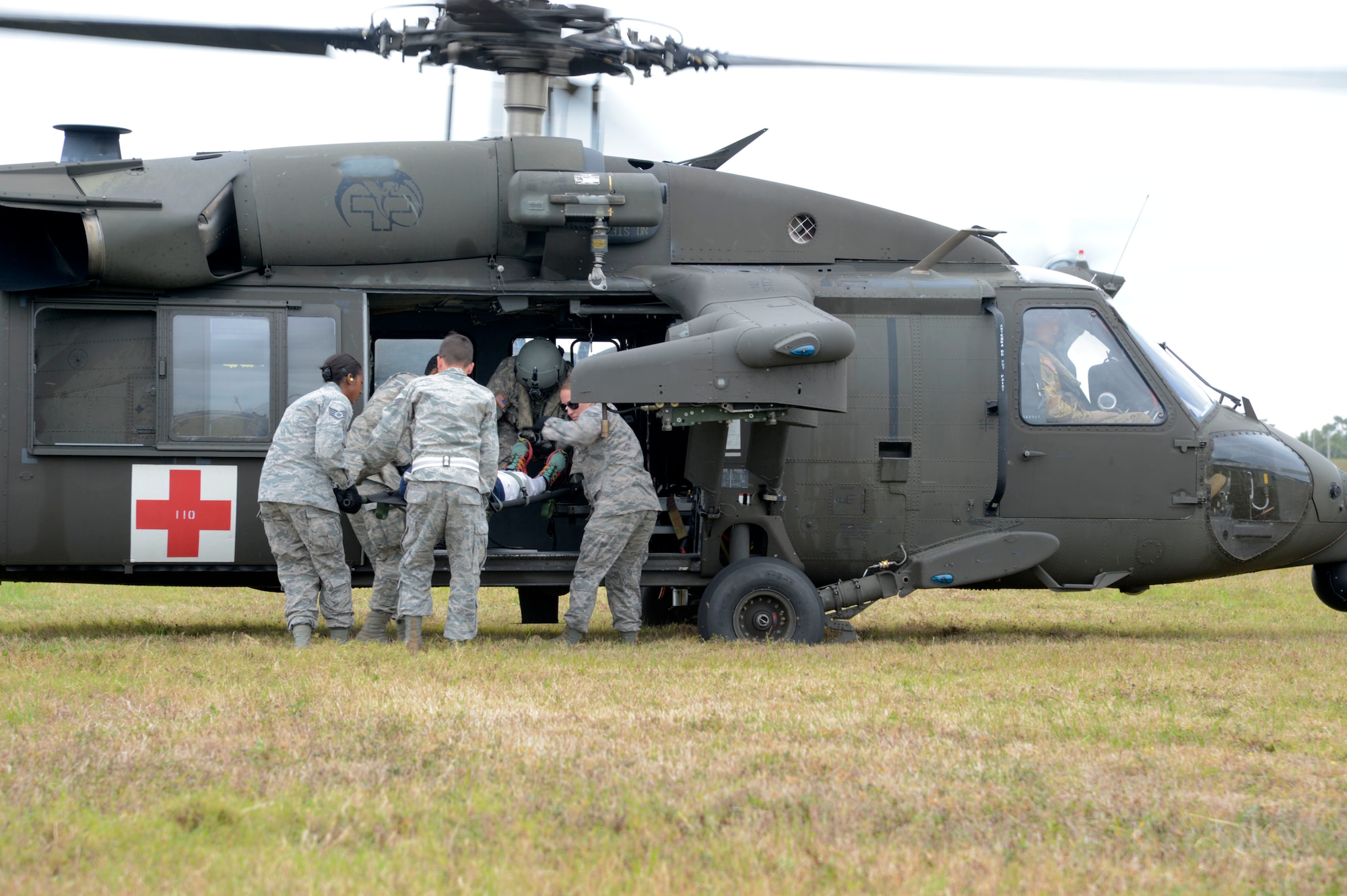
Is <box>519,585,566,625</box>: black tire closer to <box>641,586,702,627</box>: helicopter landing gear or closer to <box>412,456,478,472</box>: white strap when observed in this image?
<box>641,586,702,627</box>: helicopter landing gear

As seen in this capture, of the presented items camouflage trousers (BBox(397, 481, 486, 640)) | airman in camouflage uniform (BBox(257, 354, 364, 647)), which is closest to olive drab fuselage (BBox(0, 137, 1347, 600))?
airman in camouflage uniform (BBox(257, 354, 364, 647))

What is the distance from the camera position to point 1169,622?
1077cm

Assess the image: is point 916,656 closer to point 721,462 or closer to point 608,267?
point 721,462

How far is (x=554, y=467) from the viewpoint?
8.41m

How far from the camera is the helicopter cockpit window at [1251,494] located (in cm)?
866

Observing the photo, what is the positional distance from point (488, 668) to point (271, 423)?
2.54 meters

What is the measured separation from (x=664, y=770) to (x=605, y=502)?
3.77 m

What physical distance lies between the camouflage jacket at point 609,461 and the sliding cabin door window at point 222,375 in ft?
5.75

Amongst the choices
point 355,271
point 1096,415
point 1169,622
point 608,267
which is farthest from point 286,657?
point 1169,622

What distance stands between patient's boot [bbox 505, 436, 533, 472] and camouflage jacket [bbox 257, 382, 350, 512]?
120cm

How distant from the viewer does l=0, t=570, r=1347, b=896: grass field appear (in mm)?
3307

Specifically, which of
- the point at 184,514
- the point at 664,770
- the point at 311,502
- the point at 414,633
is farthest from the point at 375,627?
the point at 664,770

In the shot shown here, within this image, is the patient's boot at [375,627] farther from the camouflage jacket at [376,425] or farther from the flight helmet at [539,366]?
the flight helmet at [539,366]

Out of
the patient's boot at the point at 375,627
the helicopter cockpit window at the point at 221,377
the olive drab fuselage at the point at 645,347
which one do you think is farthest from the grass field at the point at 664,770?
the helicopter cockpit window at the point at 221,377
